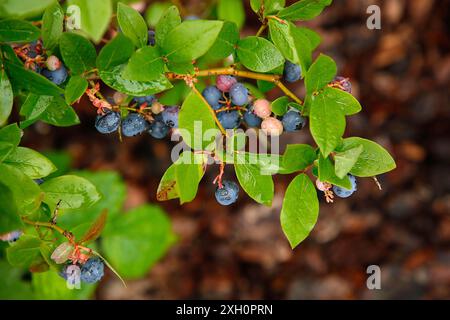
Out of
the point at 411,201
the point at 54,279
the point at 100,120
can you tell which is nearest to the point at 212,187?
the point at 411,201

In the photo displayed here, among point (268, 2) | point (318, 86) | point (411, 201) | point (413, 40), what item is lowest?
point (318, 86)

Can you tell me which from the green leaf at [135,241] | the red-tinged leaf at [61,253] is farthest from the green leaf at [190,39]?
the green leaf at [135,241]

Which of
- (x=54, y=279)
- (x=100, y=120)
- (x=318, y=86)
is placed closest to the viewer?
(x=318, y=86)

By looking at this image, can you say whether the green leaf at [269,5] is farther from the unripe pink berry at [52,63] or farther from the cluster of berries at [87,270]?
the cluster of berries at [87,270]

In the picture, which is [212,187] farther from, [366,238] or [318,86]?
[318,86]

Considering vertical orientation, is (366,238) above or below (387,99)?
below

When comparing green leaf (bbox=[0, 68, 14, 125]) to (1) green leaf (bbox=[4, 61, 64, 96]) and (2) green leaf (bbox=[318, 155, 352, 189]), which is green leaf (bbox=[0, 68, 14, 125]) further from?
(2) green leaf (bbox=[318, 155, 352, 189])

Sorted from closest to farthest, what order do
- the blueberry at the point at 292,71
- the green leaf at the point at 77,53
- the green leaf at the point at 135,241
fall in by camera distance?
1. the green leaf at the point at 77,53
2. the blueberry at the point at 292,71
3. the green leaf at the point at 135,241
